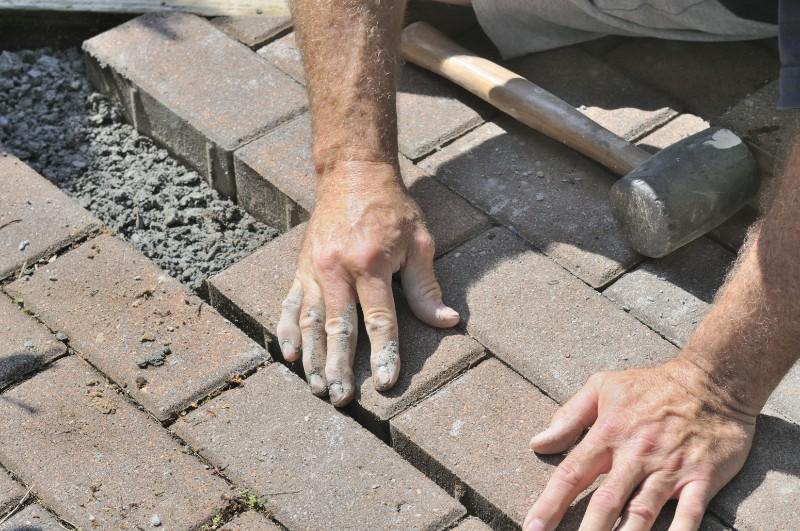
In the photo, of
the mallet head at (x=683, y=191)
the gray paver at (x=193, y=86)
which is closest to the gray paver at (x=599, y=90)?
the mallet head at (x=683, y=191)

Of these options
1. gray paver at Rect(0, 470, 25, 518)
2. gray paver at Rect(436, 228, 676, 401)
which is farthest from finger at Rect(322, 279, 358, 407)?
gray paver at Rect(0, 470, 25, 518)

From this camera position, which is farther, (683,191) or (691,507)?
(683,191)

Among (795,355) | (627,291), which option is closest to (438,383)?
(627,291)

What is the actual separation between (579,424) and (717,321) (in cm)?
39

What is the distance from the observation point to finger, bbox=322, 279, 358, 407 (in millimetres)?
2795

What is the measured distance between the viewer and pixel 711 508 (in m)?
2.59

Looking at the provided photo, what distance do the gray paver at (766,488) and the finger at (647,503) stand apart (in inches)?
5.9

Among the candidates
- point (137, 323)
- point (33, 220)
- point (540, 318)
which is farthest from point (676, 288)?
point (33, 220)

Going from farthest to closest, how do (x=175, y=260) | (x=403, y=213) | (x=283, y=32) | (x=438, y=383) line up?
(x=283, y=32)
(x=175, y=260)
(x=403, y=213)
(x=438, y=383)

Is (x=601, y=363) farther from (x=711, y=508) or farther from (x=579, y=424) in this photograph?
(x=711, y=508)

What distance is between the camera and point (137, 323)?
3016 millimetres

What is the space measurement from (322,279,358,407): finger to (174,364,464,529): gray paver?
55 mm

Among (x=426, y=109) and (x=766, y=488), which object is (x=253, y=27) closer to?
(x=426, y=109)

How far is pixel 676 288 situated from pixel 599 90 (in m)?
0.85
